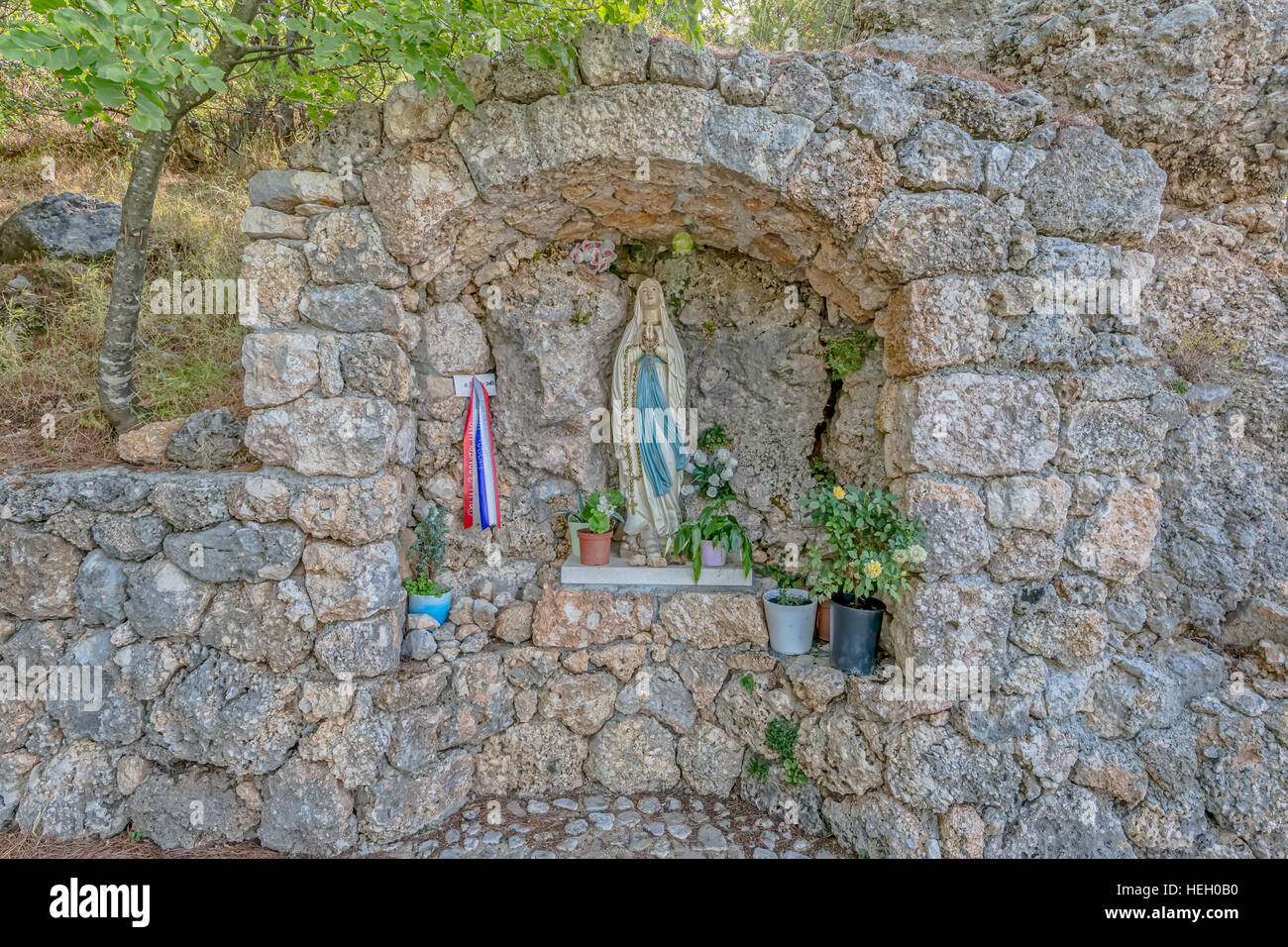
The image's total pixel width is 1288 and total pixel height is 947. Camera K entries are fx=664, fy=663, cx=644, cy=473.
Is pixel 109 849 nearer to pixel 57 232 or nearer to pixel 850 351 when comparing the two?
pixel 57 232

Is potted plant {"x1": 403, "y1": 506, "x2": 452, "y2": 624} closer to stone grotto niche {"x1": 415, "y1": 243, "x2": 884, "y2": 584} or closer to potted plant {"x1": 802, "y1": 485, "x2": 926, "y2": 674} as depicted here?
stone grotto niche {"x1": 415, "y1": 243, "x2": 884, "y2": 584}

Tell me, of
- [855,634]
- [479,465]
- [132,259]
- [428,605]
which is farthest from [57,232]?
[855,634]

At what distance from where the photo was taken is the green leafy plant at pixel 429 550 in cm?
396

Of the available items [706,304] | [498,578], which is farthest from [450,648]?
[706,304]

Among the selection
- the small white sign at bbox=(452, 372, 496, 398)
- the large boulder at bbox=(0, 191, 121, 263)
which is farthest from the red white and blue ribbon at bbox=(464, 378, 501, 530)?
the large boulder at bbox=(0, 191, 121, 263)

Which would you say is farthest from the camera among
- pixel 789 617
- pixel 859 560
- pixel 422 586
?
pixel 422 586

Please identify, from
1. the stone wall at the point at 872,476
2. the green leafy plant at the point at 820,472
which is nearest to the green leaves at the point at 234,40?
the stone wall at the point at 872,476

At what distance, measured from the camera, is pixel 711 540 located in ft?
13.2

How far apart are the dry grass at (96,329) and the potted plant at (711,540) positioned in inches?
110

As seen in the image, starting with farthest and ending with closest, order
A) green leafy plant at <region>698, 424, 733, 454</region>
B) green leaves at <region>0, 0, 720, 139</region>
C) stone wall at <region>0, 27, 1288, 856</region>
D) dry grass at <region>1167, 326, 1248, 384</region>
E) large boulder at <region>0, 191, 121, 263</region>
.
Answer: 1. large boulder at <region>0, 191, 121, 263</region>
2. green leafy plant at <region>698, 424, 733, 454</region>
3. dry grass at <region>1167, 326, 1248, 384</region>
4. stone wall at <region>0, 27, 1288, 856</region>
5. green leaves at <region>0, 0, 720, 139</region>

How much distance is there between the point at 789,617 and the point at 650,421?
147 cm

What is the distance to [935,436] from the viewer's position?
3.33 meters

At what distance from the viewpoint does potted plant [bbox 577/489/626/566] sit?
4117 mm

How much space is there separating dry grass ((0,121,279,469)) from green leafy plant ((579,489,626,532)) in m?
2.16
